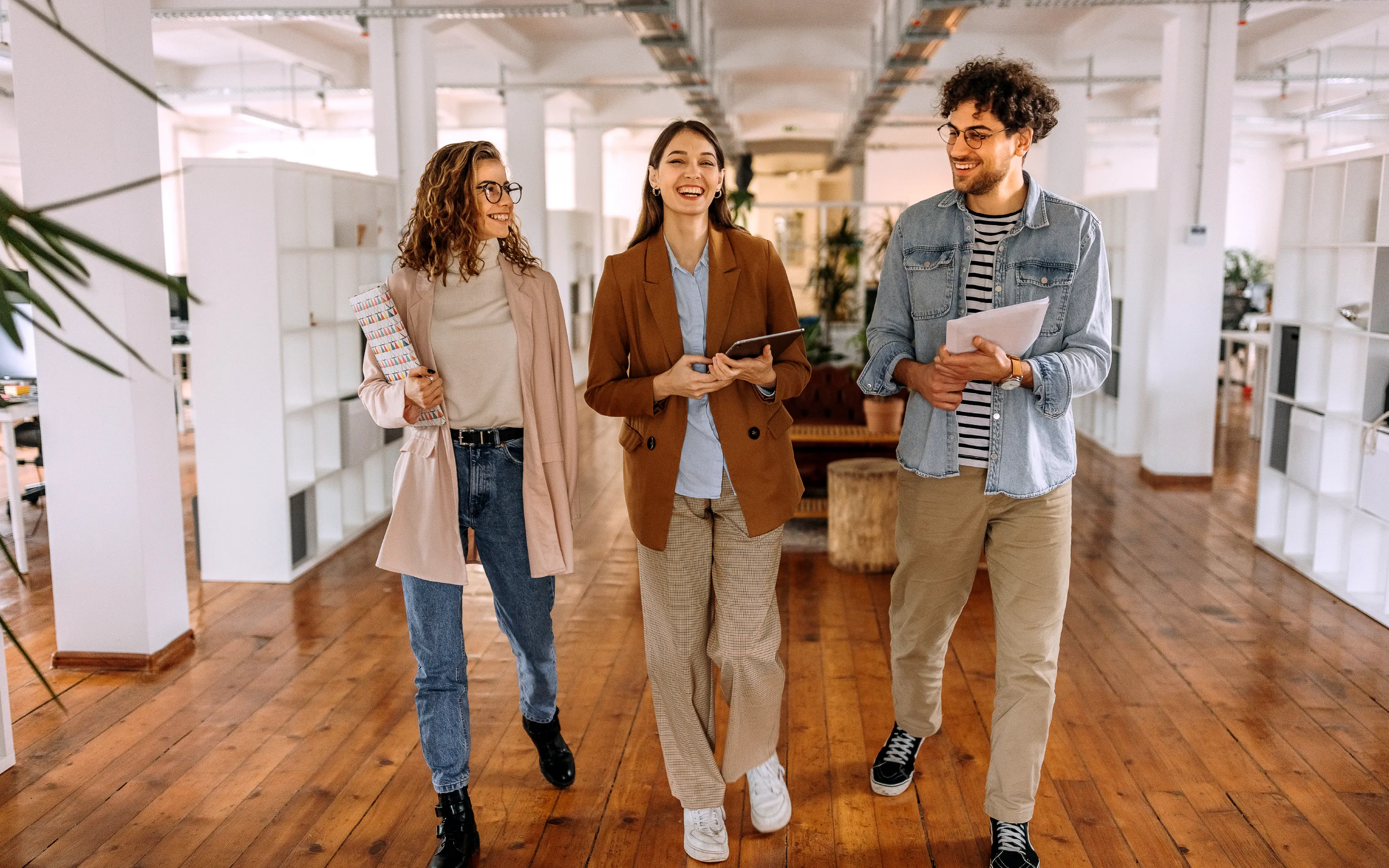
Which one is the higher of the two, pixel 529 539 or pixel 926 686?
pixel 529 539

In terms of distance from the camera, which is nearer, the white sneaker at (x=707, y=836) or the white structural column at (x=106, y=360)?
the white sneaker at (x=707, y=836)

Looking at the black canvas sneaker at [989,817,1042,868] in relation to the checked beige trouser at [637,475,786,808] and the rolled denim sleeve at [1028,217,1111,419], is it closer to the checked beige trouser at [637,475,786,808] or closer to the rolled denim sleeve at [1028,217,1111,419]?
the checked beige trouser at [637,475,786,808]

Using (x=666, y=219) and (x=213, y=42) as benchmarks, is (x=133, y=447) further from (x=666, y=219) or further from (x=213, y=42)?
(x=213, y=42)

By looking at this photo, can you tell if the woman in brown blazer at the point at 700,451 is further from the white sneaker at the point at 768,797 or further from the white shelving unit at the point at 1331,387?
the white shelving unit at the point at 1331,387

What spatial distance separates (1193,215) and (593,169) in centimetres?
1007

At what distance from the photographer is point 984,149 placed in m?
2.71

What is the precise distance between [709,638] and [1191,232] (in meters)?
6.40

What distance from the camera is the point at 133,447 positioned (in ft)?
13.9

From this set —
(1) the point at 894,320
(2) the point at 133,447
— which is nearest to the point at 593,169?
(2) the point at 133,447

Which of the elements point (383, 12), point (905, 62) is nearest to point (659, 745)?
point (383, 12)

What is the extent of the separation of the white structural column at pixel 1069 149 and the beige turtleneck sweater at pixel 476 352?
10.1 metres

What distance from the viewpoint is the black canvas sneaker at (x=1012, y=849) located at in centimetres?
279

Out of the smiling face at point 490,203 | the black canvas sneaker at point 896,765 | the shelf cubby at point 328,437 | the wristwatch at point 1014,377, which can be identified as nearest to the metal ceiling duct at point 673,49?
the shelf cubby at point 328,437

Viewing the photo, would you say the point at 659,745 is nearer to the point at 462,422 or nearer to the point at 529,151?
the point at 462,422
